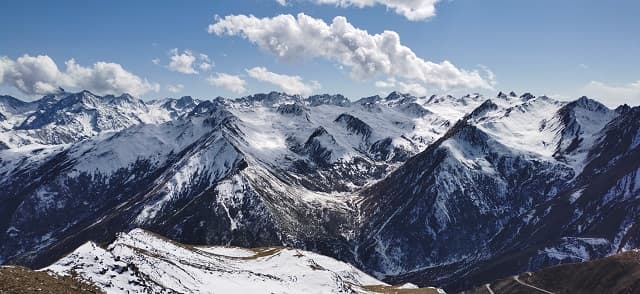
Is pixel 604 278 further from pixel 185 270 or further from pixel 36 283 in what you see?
pixel 36 283

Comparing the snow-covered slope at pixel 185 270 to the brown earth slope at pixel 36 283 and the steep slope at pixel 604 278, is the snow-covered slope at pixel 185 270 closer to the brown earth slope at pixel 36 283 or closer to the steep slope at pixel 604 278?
the brown earth slope at pixel 36 283

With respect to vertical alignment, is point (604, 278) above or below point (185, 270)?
below

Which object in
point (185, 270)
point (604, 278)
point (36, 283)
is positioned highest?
point (36, 283)

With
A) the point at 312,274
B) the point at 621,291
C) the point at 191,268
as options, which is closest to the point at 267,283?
the point at 191,268

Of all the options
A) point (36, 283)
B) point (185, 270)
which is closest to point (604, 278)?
point (185, 270)

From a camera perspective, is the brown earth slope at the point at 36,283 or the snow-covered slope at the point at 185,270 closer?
the brown earth slope at the point at 36,283

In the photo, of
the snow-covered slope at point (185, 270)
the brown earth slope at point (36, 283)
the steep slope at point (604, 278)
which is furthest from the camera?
the steep slope at point (604, 278)

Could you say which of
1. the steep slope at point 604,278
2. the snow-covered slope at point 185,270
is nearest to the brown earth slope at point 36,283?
the snow-covered slope at point 185,270

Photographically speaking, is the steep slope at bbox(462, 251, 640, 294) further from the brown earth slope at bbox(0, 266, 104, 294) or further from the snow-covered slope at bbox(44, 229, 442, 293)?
the brown earth slope at bbox(0, 266, 104, 294)

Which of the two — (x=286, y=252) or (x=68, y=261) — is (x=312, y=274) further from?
(x=68, y=261)
